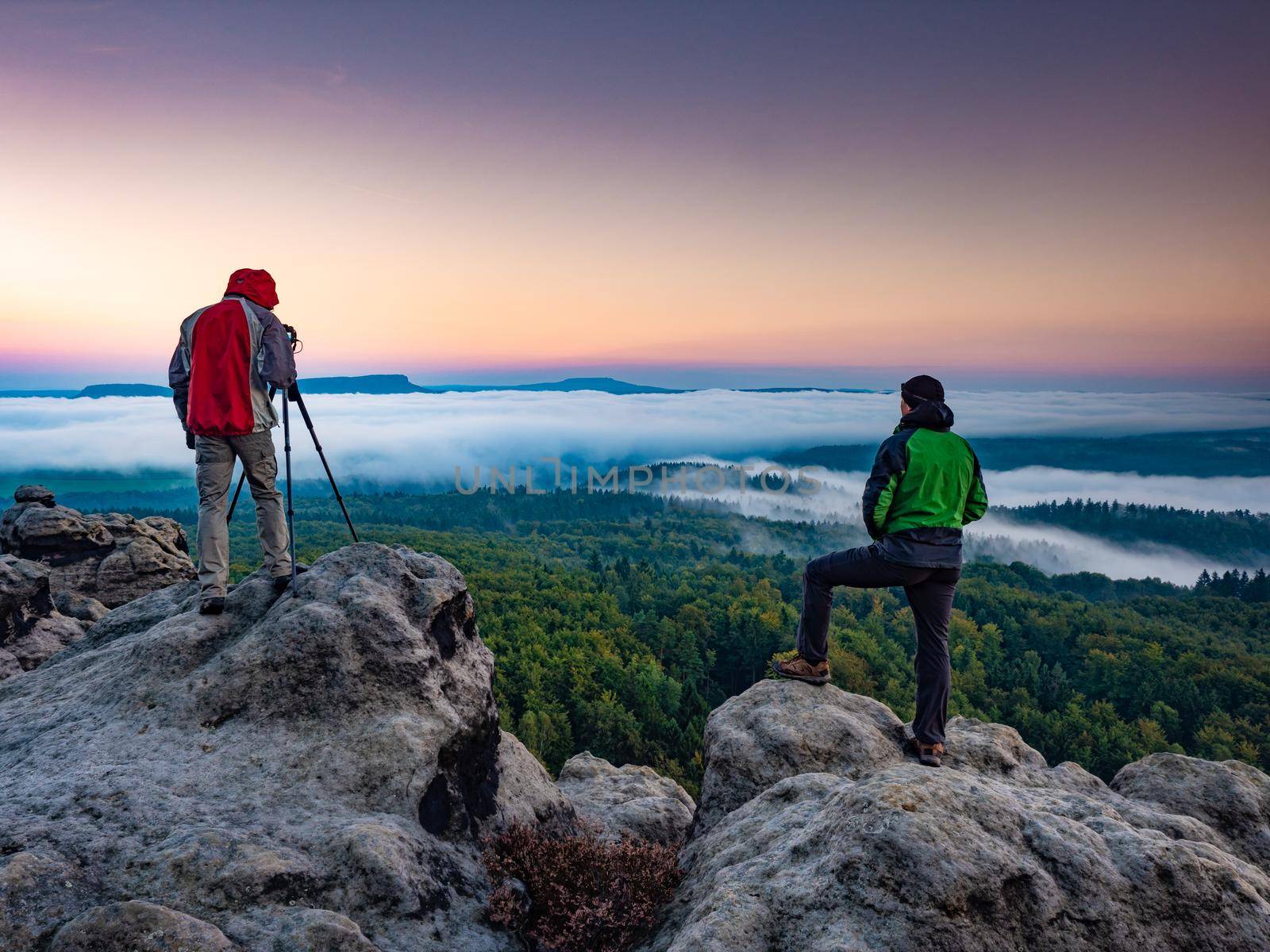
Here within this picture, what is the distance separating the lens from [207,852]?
15.8 feet

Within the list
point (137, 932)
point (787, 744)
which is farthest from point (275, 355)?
point (787, 744)

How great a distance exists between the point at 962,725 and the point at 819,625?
12.0ft

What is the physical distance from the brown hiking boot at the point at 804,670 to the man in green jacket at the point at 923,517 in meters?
1.57

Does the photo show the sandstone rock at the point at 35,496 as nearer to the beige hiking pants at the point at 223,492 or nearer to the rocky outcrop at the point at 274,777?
the rocky outcrop at the point at 274,777

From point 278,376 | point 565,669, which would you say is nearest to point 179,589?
point 278,376

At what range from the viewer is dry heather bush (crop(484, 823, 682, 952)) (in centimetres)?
562

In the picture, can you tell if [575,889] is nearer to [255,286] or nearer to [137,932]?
[137,932]

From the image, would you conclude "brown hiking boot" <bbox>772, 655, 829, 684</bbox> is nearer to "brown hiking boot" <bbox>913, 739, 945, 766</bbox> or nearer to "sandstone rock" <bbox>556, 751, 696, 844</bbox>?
"brown hiking boot" <bbox>913, 739, 945, 766</bbox>

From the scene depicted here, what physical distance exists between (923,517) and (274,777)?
703cm

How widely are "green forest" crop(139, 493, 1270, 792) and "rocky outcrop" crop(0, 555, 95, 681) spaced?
37986mm

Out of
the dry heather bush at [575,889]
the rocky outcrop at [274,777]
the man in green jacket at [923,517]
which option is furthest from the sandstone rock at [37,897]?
the man in green jacket at [923,517]

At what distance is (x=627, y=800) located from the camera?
493 inches

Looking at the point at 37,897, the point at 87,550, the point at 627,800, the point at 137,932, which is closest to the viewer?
the point at 137,932

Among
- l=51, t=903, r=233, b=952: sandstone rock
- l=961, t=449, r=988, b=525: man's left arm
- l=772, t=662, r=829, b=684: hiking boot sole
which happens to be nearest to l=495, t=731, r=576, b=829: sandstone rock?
l=772, t=662, r=829, b=684: hiking boot sole
